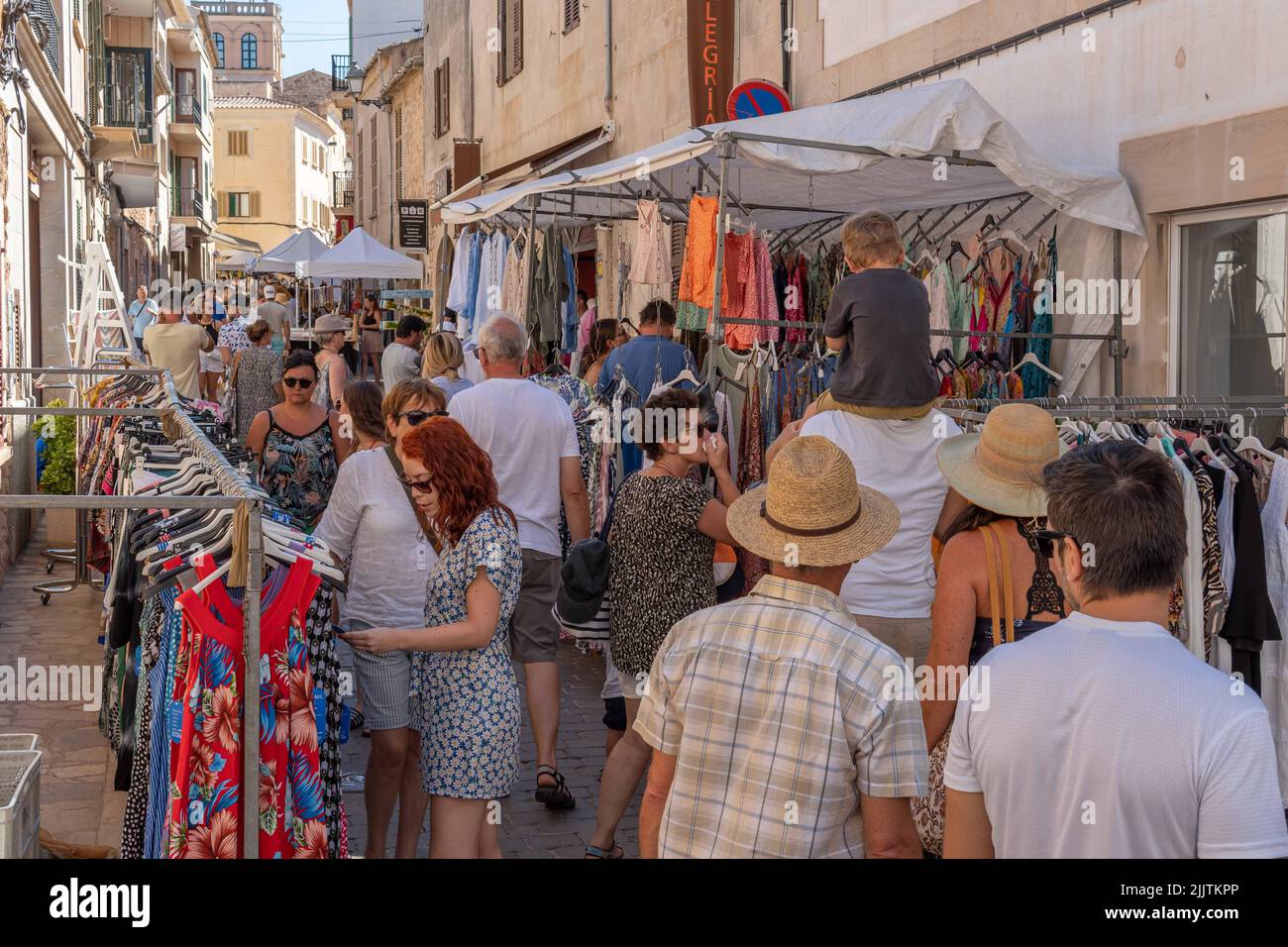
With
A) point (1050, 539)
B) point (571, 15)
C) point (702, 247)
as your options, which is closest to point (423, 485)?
point (1050, 539)

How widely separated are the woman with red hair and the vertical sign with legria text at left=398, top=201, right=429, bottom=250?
943 inches

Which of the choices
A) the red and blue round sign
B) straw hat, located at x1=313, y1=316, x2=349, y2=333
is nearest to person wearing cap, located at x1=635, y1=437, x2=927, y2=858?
the red and blue round sign

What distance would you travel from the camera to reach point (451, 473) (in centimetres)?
A: 400

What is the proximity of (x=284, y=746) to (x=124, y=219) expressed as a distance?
27367 millimetres

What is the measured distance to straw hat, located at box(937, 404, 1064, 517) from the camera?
3635mm

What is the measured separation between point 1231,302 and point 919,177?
184cm

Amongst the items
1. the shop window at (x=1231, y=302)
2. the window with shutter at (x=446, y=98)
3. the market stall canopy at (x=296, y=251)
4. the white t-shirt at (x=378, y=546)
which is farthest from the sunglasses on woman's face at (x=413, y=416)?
the window with shutter at (x=446, y=98)

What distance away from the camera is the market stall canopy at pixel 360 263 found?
57.9 ft

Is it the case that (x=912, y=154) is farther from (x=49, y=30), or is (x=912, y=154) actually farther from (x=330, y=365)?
(x=49, y=30)

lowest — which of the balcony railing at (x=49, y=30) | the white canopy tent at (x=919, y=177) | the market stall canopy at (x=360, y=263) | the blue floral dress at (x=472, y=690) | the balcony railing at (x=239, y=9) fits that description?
the blue floral dress at (x=472, y=690)

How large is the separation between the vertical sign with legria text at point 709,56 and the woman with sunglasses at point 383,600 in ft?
25.6

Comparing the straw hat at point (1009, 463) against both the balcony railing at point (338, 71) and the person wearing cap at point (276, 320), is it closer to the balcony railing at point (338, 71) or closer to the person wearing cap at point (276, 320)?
the person wearing cap at point (276, 320)

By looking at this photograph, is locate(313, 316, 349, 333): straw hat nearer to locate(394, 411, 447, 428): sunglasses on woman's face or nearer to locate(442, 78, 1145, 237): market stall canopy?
locate(442, 78, 1145, 237): market stall canopy
